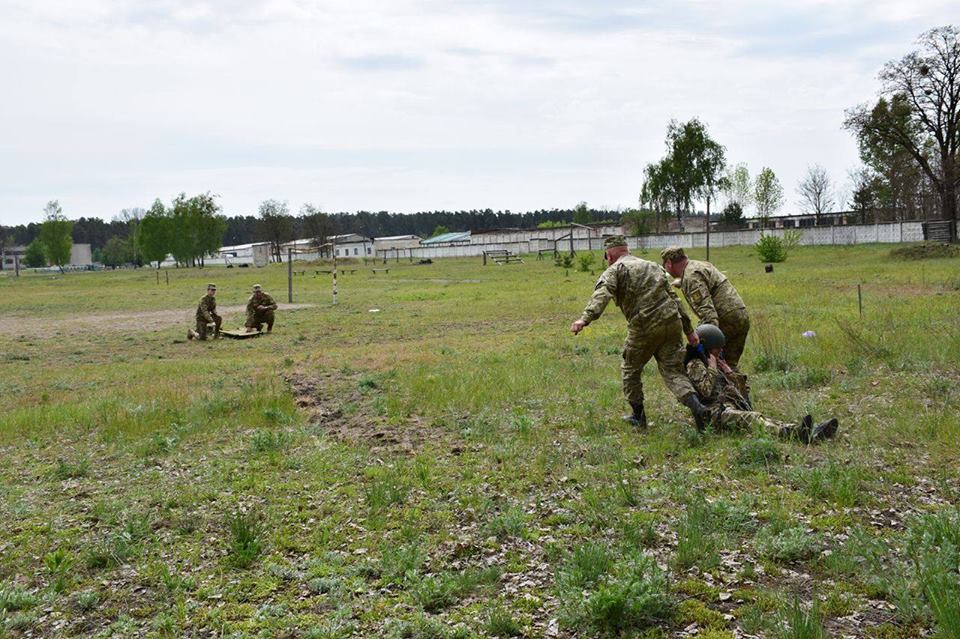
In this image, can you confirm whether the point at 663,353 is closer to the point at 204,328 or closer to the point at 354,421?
the point at 354,421

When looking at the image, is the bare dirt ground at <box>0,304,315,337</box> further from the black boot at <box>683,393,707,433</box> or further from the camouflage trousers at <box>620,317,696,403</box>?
the black boot at <box>683,393,707,433</box>

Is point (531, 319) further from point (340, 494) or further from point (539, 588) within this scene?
point (539, 588)

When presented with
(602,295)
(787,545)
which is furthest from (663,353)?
(787,545)

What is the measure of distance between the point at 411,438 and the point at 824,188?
107660mm

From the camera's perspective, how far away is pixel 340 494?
310 inches

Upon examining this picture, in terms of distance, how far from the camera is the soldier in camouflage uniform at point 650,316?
9.09m

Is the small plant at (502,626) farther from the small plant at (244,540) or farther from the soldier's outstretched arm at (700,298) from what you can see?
the soldier's outstretched arm at (700,298)

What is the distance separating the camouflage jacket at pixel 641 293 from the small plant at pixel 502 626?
15.0 feet

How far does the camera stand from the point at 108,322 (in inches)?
1270

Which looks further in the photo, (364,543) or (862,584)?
(364,543)

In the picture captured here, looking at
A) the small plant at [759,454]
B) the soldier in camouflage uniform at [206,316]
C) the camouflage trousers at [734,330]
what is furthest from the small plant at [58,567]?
the soldier in camouflage uniform at [206,316]

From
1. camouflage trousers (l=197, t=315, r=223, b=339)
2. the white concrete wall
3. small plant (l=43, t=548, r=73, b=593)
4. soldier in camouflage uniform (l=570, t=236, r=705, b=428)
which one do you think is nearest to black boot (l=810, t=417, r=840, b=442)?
soldier in camouflage uniform (l=570, t=236, r=705, b=428)

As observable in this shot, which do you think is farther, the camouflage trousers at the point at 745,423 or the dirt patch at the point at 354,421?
the dirt patch at the point at 354,421

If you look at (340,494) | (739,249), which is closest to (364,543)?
(340,494)
